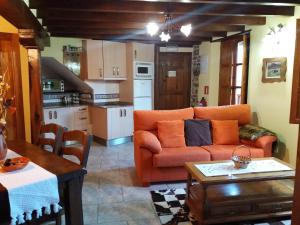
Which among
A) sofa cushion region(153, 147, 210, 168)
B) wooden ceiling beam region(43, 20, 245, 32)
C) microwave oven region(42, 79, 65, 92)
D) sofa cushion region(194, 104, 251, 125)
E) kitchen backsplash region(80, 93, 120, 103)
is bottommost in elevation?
sofa cushion region(153, 147, 210, 168)

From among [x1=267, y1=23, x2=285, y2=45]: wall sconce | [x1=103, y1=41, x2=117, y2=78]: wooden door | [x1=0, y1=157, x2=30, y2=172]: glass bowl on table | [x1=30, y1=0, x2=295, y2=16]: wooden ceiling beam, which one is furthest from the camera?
[x1=103, y1=41, x2=117, y2=78]: wooden door

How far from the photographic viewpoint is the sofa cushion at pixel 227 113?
160 inches

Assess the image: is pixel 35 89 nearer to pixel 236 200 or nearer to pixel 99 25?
pixel 99 25

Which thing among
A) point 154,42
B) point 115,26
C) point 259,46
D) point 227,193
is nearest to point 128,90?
point 154,42

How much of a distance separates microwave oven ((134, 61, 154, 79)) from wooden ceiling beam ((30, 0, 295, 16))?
8.06 feet

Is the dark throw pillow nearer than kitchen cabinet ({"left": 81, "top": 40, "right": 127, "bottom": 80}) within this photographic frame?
Yes

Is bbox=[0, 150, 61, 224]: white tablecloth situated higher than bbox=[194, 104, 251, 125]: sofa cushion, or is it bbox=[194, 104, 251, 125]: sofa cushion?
bbox=[194, 104, 251, 125]: sofa cushion

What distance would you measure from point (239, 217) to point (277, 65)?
2.42 m

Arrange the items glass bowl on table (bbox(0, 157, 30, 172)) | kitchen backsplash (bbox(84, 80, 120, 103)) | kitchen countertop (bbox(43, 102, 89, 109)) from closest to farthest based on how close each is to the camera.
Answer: glass bowl on table (bbox(0, 157, 30, 172))
kitchen countertop (bbox(43, 102, 89, 109))
kitchen backsplash (bbox(84, 80, 120, 103))

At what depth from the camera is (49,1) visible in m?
2.91

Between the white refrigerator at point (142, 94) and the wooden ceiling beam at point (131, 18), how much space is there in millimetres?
2012

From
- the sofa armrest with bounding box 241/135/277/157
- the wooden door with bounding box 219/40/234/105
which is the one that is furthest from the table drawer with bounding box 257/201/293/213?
the wooden door with bounding box 219/40/234/105

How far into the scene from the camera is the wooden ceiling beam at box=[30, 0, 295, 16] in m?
2.96

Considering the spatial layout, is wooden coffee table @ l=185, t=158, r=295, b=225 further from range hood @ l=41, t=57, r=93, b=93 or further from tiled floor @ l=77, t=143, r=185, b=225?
range hood @ l=41, t=57, r=93, b=93
